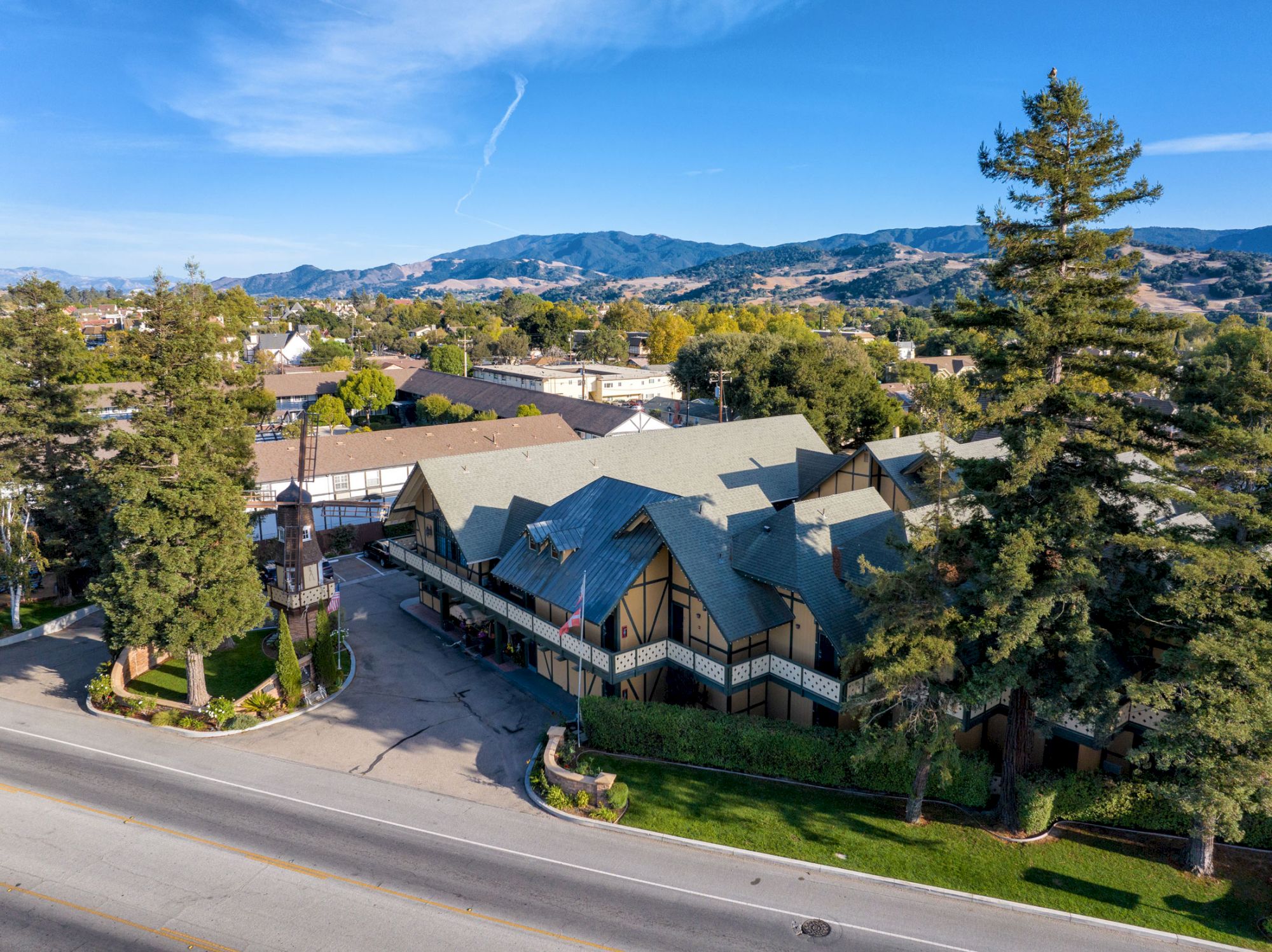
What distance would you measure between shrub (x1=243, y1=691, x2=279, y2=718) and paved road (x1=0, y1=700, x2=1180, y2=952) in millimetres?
4084

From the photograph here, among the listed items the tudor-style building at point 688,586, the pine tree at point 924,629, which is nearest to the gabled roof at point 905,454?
the tudor-style building at point 688,586

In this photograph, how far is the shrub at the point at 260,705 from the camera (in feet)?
92.6

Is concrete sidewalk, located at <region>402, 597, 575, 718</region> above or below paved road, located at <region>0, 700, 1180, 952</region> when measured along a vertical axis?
above

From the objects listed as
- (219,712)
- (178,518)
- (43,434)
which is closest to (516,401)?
(43,434)

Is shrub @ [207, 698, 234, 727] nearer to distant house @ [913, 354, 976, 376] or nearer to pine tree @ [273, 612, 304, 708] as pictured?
pine tree @ [273, 612, 304, 708]

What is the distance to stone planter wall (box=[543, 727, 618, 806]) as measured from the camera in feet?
73.2

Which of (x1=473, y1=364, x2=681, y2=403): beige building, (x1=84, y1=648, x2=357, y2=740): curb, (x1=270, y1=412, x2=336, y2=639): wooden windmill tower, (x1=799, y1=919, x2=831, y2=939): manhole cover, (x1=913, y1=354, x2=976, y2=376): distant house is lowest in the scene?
(x1=84, y1=648, x2=357, y2=740): curb

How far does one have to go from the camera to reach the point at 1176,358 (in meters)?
17.6

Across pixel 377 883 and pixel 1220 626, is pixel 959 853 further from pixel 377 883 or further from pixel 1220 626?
pixel 377 883

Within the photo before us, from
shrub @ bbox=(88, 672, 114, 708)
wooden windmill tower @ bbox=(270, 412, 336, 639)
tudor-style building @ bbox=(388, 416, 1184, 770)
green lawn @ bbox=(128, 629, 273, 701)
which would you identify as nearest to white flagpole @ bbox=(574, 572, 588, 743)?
tudor-style building @ bbox=(388, 416, 1184, 770)

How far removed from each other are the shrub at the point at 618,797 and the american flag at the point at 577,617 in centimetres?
533

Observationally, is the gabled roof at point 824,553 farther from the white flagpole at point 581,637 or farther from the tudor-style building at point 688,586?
the white flagpole at point 581,637

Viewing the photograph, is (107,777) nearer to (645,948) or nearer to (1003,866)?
(645,948)

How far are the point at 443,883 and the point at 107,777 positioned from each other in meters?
13.6
